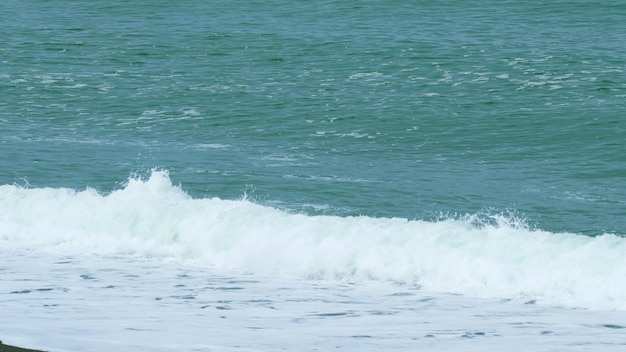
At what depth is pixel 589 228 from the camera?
21312mm

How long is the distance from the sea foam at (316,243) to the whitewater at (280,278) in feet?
0.10

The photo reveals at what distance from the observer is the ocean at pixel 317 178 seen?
16750mm

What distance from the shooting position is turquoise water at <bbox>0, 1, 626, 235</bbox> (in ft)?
81.7

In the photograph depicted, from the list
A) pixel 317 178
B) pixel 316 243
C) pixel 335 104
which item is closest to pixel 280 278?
pixel 316 243

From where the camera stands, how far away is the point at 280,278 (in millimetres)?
19359

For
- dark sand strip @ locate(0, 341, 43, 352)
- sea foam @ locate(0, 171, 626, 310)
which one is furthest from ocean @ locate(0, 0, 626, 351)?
dark sand strip @ locate(0, 341, 43, 352)

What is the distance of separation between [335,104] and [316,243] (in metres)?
12.8

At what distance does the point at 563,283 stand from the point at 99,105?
18739 millimetres

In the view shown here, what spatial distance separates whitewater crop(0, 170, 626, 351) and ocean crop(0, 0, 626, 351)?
5 cm

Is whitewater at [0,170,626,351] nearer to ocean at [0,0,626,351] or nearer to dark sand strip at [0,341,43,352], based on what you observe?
ocean at [0,0,626,351]

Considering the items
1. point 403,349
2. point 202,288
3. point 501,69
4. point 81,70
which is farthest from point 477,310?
point 81,70

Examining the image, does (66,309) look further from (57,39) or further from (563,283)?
(57,39)

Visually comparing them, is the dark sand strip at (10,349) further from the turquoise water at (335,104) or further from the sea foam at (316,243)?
the turquoise water at (335,104)

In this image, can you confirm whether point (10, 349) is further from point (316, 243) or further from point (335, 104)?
point (335, 104)
